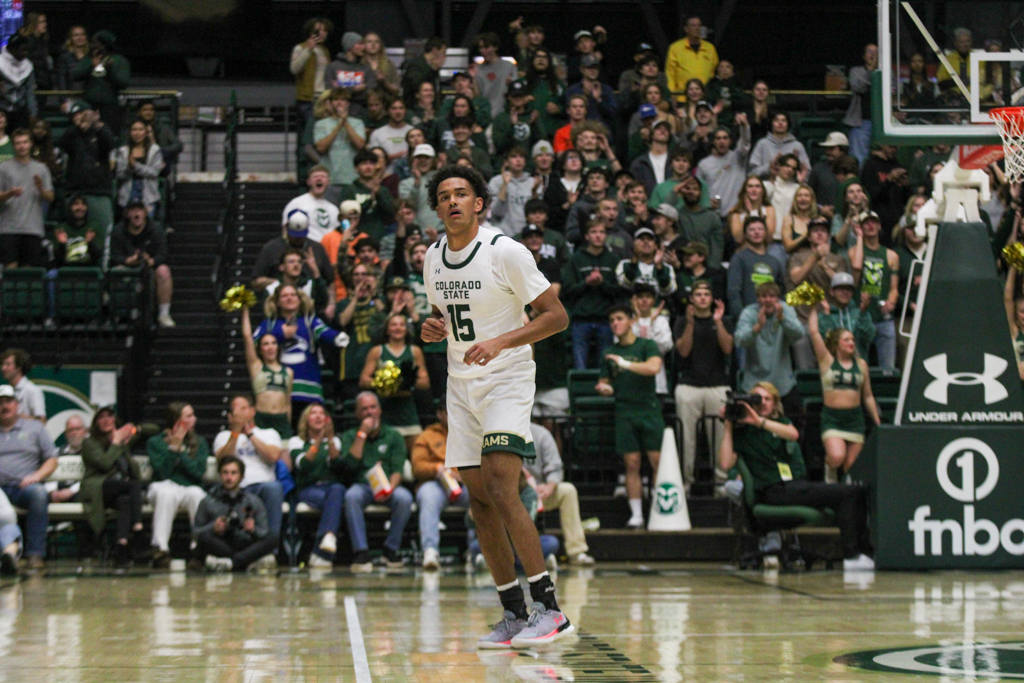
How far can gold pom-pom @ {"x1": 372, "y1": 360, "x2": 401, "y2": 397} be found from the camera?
44.3 ft

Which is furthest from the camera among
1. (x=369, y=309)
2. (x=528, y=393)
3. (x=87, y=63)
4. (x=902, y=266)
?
(x=87, y=63)

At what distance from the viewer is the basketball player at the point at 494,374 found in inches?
270

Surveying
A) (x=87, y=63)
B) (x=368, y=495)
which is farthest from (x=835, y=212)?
(x=87, y=63)

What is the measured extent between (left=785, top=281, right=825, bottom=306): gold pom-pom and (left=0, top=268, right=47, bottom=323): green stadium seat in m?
8.33

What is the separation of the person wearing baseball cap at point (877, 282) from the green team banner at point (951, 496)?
3.96 meters

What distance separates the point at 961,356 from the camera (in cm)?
1145

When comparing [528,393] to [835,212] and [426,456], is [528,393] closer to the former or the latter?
[426,456]

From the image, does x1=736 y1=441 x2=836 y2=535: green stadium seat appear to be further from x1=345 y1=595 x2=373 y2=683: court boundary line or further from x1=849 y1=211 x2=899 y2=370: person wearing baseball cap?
x1=345 y1=595 x2=373 y2=683: court boundary line

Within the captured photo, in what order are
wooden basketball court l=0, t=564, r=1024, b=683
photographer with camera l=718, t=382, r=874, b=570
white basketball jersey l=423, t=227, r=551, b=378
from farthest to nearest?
photographer with camera l=718, t=382, r=874, b=570 < white basketball jersey l=423, t=227, r=551, b=378 < wooden basketball court l=0, t=564, r=1024, b=683

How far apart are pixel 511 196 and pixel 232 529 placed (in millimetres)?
5617

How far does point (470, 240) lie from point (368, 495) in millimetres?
6567

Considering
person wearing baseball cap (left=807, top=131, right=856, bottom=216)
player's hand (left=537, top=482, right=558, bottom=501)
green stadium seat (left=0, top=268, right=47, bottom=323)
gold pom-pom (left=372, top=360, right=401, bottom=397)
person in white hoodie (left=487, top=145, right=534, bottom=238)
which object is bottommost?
player's hand (left=537, top=482, right=558, bottom=501)

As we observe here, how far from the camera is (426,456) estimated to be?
13.3 m

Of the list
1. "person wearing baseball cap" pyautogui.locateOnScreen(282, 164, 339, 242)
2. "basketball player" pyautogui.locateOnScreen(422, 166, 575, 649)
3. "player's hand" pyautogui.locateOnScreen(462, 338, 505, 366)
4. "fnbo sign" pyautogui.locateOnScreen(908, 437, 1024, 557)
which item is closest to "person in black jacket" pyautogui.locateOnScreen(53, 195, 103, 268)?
"person wearing baseball cap" pyautogui.locateOnScreen(282, 164, 339, 242)
